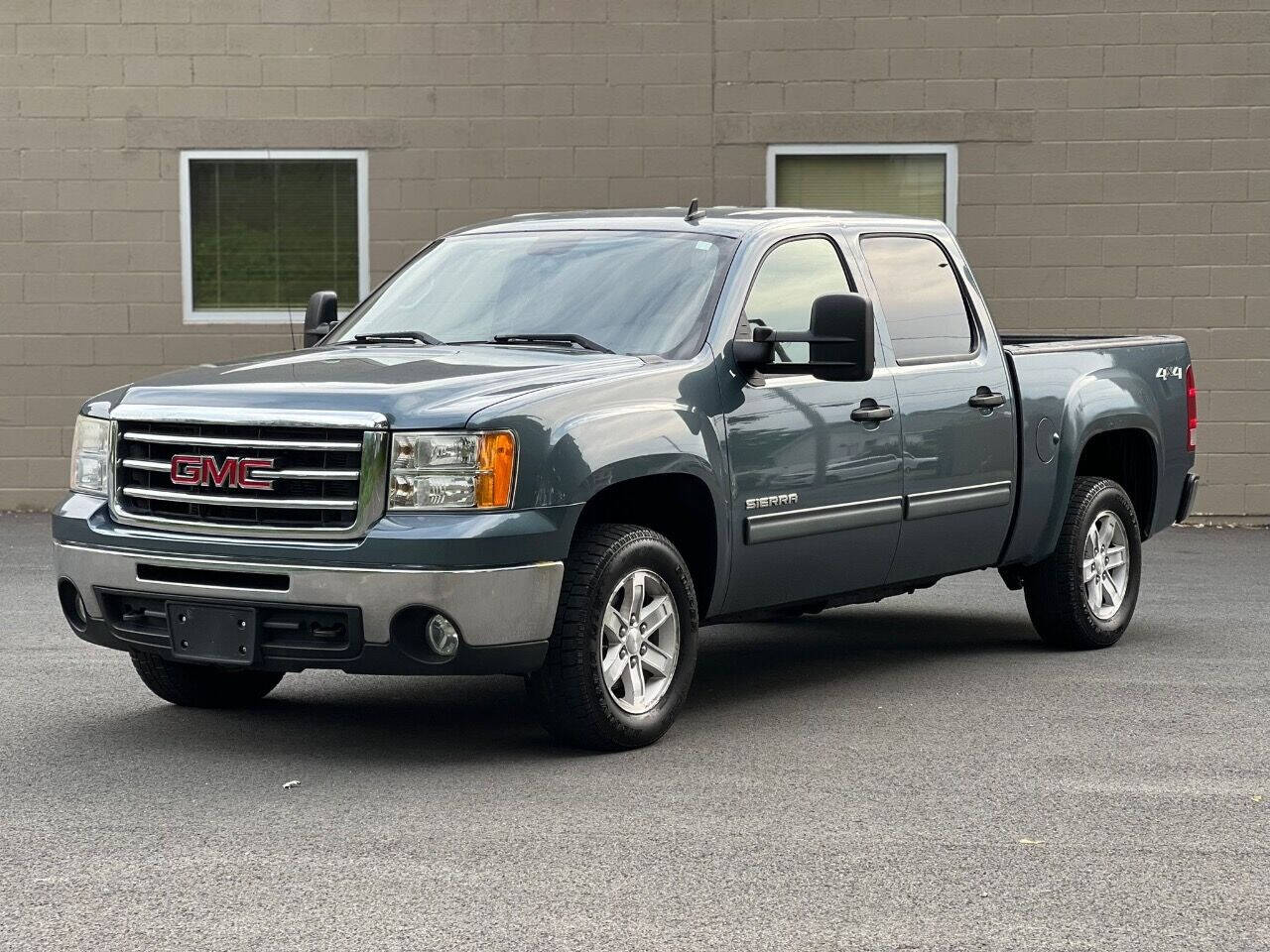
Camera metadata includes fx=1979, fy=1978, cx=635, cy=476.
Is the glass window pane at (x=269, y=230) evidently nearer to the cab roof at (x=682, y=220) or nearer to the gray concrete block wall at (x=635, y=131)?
the gray concrete block wall at (x=635, y=131)

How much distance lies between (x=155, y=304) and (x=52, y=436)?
1.27 meters

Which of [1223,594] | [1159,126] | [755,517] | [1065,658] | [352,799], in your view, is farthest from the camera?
[1159,126]

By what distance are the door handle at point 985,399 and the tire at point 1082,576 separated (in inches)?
34.1

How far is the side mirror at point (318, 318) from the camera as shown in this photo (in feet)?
27.0

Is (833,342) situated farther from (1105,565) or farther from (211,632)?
(1105,565)

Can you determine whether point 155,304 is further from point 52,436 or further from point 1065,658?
point 1065,658

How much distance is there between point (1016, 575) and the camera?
9.08m

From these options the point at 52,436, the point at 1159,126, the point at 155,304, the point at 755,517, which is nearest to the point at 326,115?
the point at 155,304

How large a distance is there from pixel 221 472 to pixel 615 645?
1.40 meters

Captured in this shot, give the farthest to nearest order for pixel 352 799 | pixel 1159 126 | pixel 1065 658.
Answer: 1. pixel 1159 126
2. pixel 1065 658
3. pixel 352 799

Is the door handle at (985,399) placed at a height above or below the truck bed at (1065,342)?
below

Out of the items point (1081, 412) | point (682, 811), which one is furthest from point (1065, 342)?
point (682, 811)

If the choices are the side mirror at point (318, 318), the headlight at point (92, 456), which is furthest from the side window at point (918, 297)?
the headlight at point (92, 456)

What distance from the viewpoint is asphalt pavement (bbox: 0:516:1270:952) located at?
4684 mm
